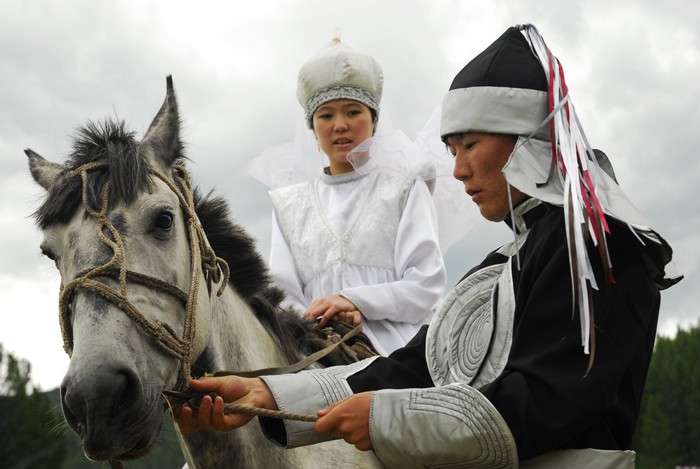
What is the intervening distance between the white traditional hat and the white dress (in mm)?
475

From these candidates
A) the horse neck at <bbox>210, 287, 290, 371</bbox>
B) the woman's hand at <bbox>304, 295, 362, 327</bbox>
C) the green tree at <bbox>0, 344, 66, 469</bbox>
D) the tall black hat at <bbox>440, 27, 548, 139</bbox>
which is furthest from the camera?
the green tree at <bbox>0, 344, 66, 469</bbox>

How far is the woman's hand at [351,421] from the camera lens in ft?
8.48

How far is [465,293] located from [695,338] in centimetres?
7233

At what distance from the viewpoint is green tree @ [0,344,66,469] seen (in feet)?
143

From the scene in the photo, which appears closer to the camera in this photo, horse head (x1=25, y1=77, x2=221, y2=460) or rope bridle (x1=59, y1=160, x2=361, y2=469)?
horse head (x1=25, y1=77, x2=221, y2=460)

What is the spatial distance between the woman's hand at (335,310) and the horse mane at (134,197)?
0.25m

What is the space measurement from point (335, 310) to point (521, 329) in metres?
1.92

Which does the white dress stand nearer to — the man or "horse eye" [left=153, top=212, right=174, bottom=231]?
→ the man

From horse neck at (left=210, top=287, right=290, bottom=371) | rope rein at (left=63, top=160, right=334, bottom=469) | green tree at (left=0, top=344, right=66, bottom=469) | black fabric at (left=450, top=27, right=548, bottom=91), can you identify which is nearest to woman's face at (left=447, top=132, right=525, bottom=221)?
black fabric at (left=450, top=27, right=548, bottom=91)

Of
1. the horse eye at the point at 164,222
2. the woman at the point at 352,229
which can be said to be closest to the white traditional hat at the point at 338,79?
the woman at the point at 352,229

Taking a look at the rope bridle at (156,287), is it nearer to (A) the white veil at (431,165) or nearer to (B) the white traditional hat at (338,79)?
(A) the white veil at (431,165)

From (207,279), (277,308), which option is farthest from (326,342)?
(207,279)

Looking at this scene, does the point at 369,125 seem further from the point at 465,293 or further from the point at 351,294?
the point at 465,293

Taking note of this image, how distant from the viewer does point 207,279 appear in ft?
10.9
